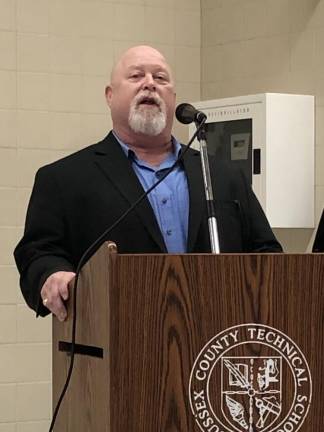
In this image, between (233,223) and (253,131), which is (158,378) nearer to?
(233,223)

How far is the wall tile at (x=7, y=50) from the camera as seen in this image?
163 inches

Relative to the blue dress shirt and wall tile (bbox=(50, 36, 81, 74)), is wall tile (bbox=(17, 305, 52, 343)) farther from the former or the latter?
the blue dress shirt

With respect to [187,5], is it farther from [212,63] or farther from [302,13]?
[302,13]

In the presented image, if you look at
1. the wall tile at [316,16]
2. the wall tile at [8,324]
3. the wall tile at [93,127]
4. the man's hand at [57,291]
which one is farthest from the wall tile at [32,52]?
the man's hand at [57,291]

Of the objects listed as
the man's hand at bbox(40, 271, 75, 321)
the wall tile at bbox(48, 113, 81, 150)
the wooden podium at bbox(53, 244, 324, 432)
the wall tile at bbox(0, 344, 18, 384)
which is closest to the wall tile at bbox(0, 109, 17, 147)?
the wall tile at bbox(48, 113, 81, 150)

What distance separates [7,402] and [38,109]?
4.37ft

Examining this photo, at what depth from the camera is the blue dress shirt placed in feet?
7.98

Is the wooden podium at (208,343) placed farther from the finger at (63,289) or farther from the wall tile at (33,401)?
the wall tile at (33,401)

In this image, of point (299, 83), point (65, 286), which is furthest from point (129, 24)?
point (65, 286)

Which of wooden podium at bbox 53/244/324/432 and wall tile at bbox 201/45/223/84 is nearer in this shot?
wooden podium at bbox 53/244/324/432

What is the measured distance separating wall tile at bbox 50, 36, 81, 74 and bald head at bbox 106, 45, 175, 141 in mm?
1626

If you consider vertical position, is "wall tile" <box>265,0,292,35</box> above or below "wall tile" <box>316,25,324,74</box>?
above

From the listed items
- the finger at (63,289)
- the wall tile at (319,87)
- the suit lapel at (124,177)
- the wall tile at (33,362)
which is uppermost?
the wall tile at (319,87)

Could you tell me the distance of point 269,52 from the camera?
4.28 metres
